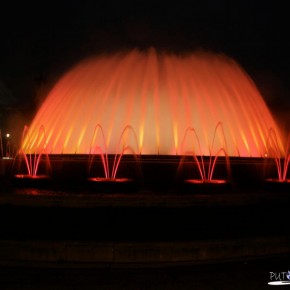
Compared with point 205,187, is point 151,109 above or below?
above

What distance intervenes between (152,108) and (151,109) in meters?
0.07

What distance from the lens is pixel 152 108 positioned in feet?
59.3

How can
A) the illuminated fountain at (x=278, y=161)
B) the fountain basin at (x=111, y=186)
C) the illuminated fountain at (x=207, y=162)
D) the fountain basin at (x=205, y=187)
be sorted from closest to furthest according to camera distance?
1. the fountain basin at (x=111, y=186)
2. the fountain basin at (x=205, y=187)
3. the illuminated fountain at (x=207, y=162)
4. the illuminated fountain at (x=278, y=161)

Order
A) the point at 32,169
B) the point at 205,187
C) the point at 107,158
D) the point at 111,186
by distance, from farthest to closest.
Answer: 1. the point at 32,169
2. the point at 107,158
3. the point at 205,187
4. the point at 111,186

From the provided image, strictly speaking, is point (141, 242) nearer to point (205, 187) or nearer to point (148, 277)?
point (148, 277)

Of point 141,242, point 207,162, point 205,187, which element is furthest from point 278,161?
point 141,242

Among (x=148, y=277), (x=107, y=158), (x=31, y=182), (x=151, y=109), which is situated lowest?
(x=148, y=277)

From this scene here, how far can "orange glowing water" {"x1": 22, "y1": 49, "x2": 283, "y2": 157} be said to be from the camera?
57.0 ft

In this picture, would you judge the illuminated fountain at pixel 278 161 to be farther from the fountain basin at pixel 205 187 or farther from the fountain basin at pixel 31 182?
the fountain basin at pixel 31 182

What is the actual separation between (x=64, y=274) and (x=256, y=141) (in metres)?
13.2

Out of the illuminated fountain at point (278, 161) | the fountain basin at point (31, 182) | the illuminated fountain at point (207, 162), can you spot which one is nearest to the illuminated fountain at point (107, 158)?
the fountain basin at point (31, 182)

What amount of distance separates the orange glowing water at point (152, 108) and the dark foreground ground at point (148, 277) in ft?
33.6

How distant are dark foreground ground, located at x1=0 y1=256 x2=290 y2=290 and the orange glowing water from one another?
33.6ft

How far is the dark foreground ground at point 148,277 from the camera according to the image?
6113 mm
